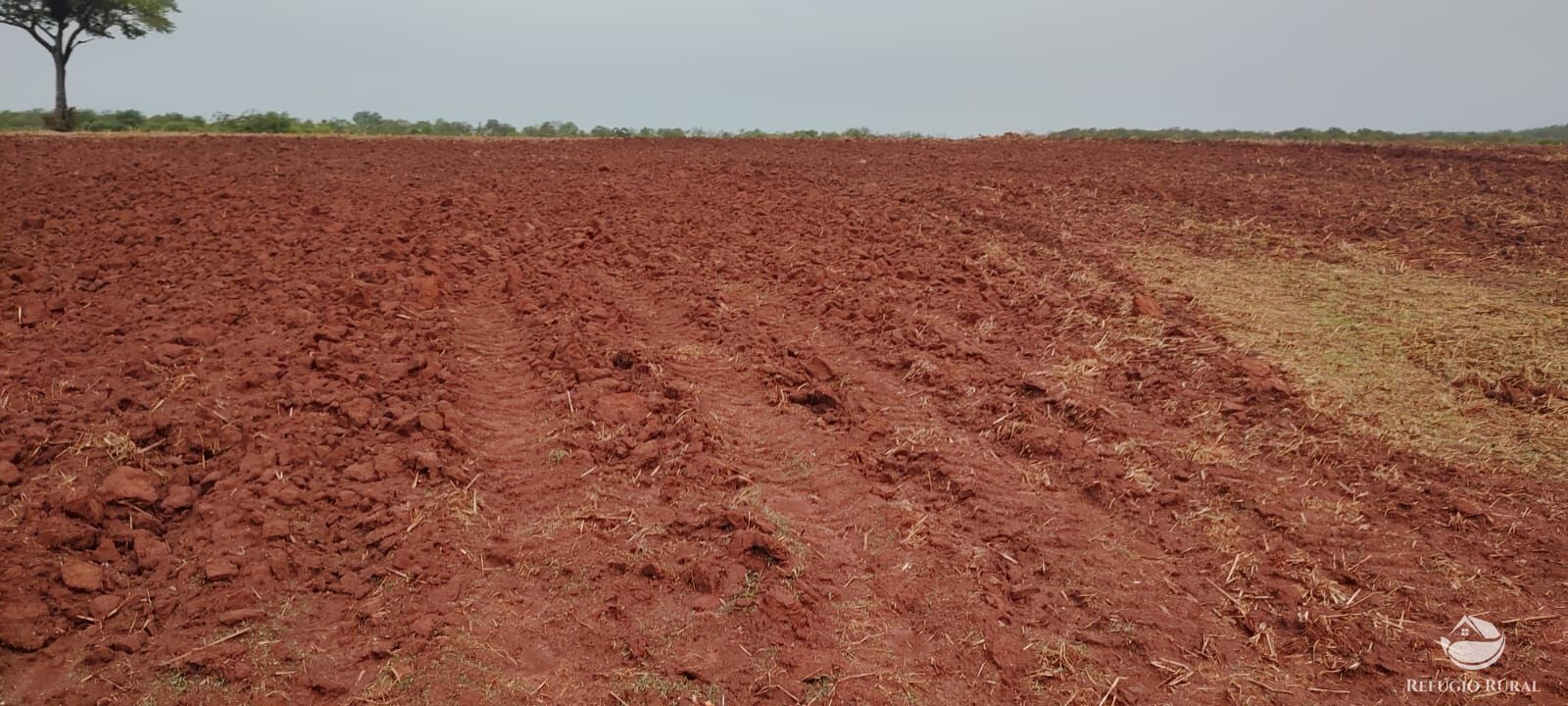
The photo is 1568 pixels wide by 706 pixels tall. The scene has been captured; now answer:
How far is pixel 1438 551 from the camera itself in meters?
3.86

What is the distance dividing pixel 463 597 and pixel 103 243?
25.0ft

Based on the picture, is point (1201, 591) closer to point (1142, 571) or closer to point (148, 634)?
point (1142, 571)

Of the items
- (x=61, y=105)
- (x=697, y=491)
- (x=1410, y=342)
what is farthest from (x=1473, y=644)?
(x=61, y=105)

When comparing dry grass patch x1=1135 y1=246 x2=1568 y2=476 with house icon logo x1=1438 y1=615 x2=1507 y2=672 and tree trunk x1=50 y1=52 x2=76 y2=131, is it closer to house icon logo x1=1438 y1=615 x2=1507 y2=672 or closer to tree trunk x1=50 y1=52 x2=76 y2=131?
house icon logo x1=1438 y1=615 x2=1507 y2=672

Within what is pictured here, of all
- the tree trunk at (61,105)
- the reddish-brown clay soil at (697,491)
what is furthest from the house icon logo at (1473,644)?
the tree trunk at (61,105)

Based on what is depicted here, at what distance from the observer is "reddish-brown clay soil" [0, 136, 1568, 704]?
3.10m

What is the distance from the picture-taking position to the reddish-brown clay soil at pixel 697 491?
10.2 feet

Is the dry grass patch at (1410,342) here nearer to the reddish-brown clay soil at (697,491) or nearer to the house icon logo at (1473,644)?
the reddish-brown clay soil at (697,491)

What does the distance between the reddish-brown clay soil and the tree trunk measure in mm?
19437

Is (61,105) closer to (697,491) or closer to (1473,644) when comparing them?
(697,491)

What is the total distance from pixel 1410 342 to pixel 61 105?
112 feet

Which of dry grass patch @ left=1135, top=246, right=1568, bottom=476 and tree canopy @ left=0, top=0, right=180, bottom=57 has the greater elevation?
tree canopy @ left=0, top=0, right=180, bottom=57

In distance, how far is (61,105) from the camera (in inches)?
979

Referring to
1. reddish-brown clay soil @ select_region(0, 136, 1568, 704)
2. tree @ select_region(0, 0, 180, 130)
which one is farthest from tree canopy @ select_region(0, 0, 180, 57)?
reddish-brown clay soil @ select_region(0, 136, 1568, 704)
